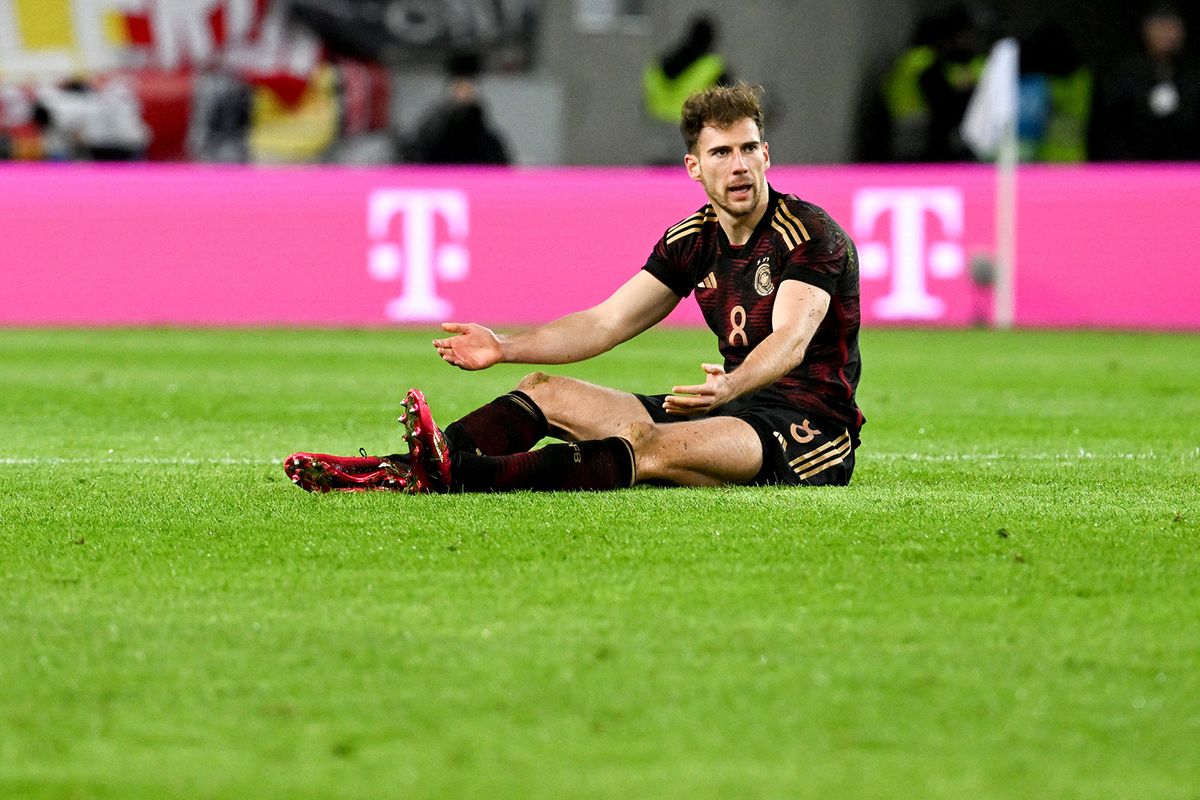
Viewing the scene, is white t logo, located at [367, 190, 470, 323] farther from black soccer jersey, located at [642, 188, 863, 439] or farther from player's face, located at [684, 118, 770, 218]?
player's face, located at [684, 118, 770, 218]

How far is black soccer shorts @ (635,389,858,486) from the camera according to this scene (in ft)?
21.8

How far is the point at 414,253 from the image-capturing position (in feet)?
54.2

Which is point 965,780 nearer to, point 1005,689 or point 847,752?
point 847,752

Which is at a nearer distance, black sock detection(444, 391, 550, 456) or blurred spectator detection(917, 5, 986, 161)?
black sock detection(444, 391, 550, 456)

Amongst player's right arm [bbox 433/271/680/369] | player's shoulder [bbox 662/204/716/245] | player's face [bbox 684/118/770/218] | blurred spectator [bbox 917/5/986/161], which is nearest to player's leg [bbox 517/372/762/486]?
player's right arm [bbox 433/271/680/369]

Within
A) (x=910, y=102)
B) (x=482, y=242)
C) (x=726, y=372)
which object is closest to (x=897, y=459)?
(x=726, y=372)

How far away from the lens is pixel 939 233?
16.7 meters

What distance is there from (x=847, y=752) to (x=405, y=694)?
86cm

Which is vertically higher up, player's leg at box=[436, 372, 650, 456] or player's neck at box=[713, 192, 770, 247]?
player's neck at box=[713, 192, 770, 247]

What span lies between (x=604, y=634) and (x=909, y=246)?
41.2 feet

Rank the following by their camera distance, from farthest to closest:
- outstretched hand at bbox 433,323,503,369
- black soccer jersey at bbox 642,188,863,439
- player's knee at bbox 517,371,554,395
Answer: player's knee at bbox 517,371,554,395 → black soccer jersey at bbox 642,188,863,439 → outstretched hand at bbox 433,323,503,369

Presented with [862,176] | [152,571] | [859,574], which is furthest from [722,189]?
[862,176]

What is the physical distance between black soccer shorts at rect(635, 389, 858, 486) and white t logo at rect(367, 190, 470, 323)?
9.83m

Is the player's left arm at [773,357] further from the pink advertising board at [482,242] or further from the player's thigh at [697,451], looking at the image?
the pink advertising board at [482,242]
